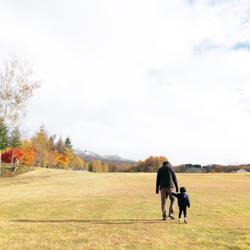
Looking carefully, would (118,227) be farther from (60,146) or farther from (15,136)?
(60,146)

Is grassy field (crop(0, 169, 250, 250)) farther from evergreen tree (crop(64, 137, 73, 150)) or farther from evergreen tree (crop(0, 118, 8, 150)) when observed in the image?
evergreen tree (crop(64, 137, 73, 150))

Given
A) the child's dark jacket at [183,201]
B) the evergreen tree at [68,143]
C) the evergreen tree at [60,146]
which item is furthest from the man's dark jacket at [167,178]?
the evergreen tree at [68,143]

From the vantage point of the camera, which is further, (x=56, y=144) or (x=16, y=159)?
(x=56, y=144)

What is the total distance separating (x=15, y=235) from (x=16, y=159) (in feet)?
A: 288

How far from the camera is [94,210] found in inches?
822

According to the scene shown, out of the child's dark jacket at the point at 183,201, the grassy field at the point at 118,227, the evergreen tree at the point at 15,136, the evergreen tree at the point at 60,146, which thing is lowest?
the grassy field at the point at 118,227

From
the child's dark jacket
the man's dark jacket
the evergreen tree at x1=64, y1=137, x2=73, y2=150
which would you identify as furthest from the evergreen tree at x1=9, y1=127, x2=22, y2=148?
the evergreen tree at x1=64, y1=137, x2=73, y2=150

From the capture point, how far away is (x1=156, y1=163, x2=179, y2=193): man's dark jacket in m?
17.5

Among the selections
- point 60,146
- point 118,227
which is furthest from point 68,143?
point 118,227

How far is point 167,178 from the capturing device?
1753 cm

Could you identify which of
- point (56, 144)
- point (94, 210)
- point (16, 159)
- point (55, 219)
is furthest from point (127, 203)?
point (56, 144)

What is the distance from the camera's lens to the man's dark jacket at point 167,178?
57.3 ft

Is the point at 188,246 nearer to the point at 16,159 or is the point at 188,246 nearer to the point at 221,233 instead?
the point at 221,233

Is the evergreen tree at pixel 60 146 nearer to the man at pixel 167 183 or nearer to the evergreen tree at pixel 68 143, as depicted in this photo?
the evergreen tree at pixel 68 143
